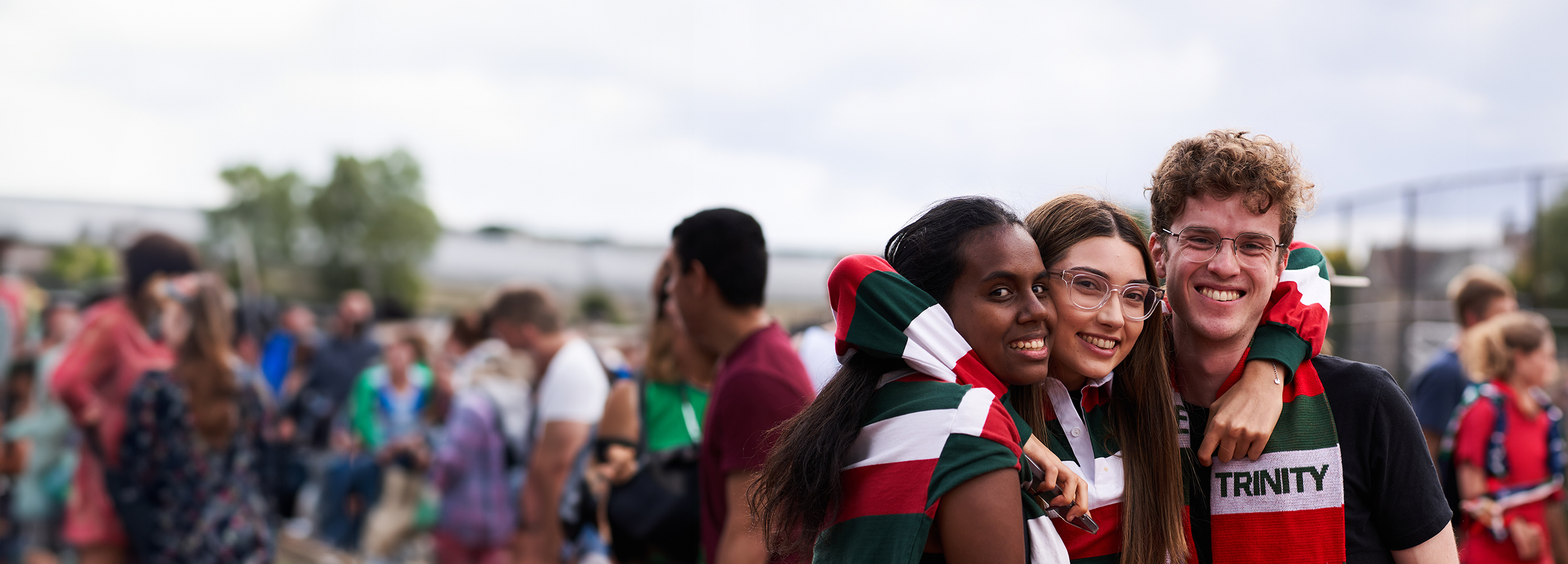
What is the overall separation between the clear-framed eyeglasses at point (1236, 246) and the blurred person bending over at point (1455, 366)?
12.3 ft

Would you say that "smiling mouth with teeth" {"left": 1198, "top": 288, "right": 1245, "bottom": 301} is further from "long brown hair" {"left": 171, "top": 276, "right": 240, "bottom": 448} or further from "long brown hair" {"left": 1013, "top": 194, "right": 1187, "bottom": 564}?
"long brown hair" {"left": 171, "top": 276, "right": 240, "bottom": 448}

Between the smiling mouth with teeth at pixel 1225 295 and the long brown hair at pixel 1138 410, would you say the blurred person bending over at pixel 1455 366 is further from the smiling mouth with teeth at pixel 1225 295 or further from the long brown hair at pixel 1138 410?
the long brown hair at pixel 1138 410

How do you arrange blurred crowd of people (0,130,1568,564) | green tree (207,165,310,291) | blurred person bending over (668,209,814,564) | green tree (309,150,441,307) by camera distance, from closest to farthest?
blurred crowd of people (0,130,1568,564), blurred person bending over (668,209,814,564), green tree (207,165,310,291), green tree (309,150,441,307)

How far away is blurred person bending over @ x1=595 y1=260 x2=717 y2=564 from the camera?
328 centimetres

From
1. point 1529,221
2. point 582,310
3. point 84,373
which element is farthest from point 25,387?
point 582,310

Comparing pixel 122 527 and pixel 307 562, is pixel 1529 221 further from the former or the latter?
pixel 307 562

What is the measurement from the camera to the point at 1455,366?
204 inches

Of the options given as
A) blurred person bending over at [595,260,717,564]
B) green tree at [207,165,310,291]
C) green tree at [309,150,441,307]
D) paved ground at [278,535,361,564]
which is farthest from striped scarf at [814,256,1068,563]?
green tree at [309,150,441,307]

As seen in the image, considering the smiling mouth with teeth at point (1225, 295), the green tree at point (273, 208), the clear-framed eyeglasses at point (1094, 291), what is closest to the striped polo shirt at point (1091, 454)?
the clear-framed eyeglasses at point (1094, 291)

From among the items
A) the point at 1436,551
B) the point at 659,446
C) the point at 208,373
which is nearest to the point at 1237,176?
the point at 1436,551

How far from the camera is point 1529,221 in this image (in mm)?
8781

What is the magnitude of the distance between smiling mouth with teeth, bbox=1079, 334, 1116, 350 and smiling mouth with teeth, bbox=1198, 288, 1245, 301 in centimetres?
26

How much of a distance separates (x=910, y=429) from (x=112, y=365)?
4.80m

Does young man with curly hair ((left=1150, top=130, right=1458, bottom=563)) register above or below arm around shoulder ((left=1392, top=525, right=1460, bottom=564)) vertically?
above
